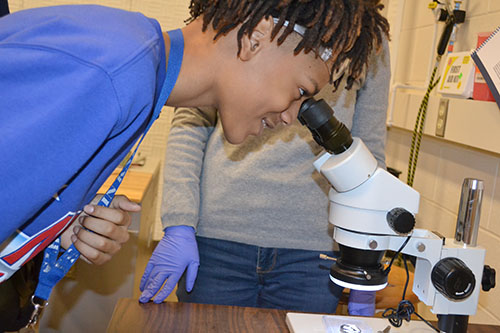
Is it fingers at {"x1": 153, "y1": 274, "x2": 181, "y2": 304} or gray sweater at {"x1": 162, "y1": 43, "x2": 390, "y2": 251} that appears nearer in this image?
fingers at {"x1": 153, "y1": 274, "x2": 181, "y2": 304}

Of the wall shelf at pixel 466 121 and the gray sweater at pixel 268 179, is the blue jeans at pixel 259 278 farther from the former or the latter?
the wall shelf at pixel 466 121

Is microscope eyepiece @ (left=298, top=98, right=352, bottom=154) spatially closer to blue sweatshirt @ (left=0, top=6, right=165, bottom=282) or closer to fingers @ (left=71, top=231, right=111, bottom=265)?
blue sweatshirt @ (left=0, top=6, right=165, bottom=282)

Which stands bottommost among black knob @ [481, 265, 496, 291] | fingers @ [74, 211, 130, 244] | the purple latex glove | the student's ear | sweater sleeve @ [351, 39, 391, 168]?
the purple latex glove

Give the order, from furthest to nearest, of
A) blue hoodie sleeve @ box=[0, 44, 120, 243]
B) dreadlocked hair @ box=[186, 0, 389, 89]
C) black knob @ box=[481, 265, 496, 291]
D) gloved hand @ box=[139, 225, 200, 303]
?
gloved hand @ box=[139, 225, 200, 303] < black knob @ box=[481, 265, 496, 291] < dreadlocked hair @ box=[186, 0, 389, 89] < blue hoodie sleeve @ box=[0, 44, 120, 243]

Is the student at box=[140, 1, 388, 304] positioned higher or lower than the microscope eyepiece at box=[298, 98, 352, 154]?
lower

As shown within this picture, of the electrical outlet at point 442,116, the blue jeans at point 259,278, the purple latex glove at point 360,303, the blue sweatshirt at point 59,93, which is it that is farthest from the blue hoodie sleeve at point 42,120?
the electrical outlet at point 442,116

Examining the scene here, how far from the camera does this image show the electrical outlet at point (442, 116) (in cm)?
198

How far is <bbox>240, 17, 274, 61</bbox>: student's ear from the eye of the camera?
829mm

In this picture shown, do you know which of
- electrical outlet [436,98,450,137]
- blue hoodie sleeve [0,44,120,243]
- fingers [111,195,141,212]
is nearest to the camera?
blue hoodie sleeve [0,44,120,243]

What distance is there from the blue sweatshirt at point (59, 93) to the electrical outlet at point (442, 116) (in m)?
1.53

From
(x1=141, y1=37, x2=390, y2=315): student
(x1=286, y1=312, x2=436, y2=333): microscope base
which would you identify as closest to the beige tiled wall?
(x1=141, y1=37, x2=390, y2=315): student

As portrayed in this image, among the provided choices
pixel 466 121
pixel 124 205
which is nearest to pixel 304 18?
pixel 124 205

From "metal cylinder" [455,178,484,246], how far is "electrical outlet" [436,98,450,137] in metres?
1.16

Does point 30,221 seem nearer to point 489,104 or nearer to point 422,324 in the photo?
point 422,324
